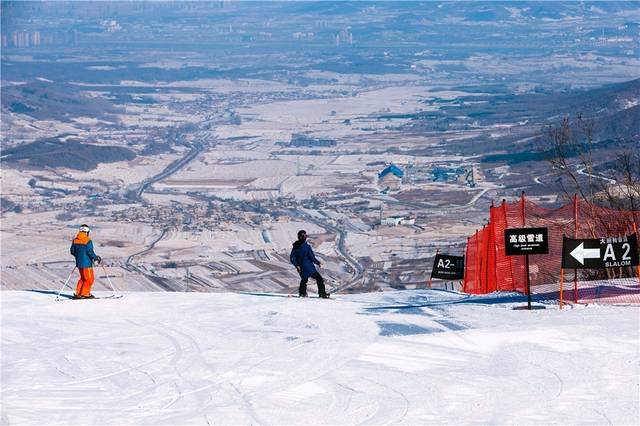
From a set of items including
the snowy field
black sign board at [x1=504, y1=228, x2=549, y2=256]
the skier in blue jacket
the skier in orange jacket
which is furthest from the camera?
the skier in blue jacket

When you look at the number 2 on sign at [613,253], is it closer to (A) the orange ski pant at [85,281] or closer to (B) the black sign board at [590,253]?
(B) the black sign board at [590,253]

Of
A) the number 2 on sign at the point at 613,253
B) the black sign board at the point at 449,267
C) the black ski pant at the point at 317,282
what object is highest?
the number 2 on sign at the point at 613,253

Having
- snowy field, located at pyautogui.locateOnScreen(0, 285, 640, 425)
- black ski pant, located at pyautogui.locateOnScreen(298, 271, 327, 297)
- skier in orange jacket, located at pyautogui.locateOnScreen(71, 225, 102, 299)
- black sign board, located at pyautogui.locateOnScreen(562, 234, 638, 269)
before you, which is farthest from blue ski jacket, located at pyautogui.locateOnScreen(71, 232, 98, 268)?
black sign board, located at pyautogui.locateOnScreen(562, 234, 638, 269)

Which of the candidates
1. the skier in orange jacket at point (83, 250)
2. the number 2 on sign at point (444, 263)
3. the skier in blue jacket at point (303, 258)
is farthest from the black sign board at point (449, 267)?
the skier in orange jacket at point (83, 250)

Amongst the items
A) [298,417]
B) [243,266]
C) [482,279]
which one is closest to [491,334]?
[298,417]

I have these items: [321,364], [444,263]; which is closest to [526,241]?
[321,364]

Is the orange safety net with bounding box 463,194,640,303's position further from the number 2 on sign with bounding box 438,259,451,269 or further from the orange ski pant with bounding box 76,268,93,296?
the orange ski pant with bounding box 76,268,93,296
